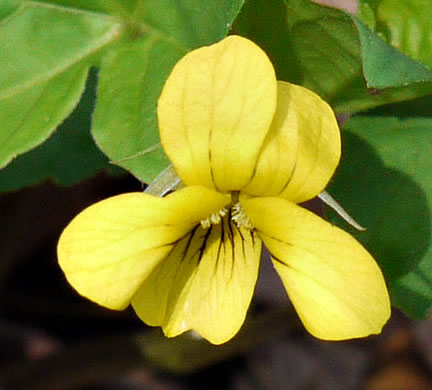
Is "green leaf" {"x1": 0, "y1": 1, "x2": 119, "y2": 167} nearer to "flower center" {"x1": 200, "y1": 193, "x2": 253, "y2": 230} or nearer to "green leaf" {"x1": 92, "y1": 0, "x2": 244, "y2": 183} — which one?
"green leaf" {"x1": 92, "y1": 0, "x2": 244, "y2": 183}

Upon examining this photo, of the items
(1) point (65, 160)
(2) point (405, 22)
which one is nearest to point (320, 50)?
(2) point (405, 22)

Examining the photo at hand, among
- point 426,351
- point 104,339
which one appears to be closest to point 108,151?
point 104,339

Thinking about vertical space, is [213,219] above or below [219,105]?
below

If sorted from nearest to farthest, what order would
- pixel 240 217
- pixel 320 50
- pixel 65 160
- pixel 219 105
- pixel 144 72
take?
1. pixel 219 105
2. pixel 240 217
3. pixel 320 50
4. pixel 144 72
5. pixel 65 160

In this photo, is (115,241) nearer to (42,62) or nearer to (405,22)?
(42,62)

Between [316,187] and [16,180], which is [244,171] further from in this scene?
[16,180]

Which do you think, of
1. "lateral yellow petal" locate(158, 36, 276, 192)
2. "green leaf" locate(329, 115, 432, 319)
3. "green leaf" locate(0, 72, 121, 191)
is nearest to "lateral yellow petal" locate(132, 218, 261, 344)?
"lateral yellow petal" locate(158, 36, 276, 192)
